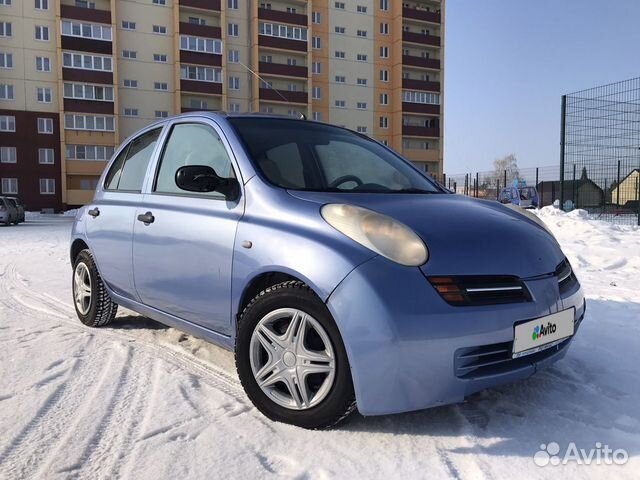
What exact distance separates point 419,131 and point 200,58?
869 inches

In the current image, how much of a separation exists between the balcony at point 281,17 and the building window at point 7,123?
866 inches

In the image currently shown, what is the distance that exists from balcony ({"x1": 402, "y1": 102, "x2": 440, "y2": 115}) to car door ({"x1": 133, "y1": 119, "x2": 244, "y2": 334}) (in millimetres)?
50630

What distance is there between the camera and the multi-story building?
135ft

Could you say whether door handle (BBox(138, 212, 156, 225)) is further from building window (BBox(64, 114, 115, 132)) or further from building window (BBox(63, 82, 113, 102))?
building window (BBox(63, 82, 113, 102))

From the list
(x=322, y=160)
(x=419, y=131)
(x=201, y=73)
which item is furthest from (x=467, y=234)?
(x=419, y=131)

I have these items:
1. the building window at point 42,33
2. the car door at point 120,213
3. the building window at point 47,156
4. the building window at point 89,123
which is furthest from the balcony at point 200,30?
the car door at point 120,213

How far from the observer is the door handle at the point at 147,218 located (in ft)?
11.1

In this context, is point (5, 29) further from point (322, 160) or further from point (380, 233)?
point (380, 233)

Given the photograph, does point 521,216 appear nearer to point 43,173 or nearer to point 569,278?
point 569,278

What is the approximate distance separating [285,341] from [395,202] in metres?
0.91

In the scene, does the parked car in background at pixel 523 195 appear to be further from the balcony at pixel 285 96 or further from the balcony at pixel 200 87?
the balcony at pixel 200 87

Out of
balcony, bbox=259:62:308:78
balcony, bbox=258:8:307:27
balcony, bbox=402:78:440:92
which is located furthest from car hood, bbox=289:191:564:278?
balcony, bbox=402:78:440:92

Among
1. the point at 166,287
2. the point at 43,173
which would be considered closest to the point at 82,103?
the point at 43,173

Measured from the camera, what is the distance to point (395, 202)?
271 cm
